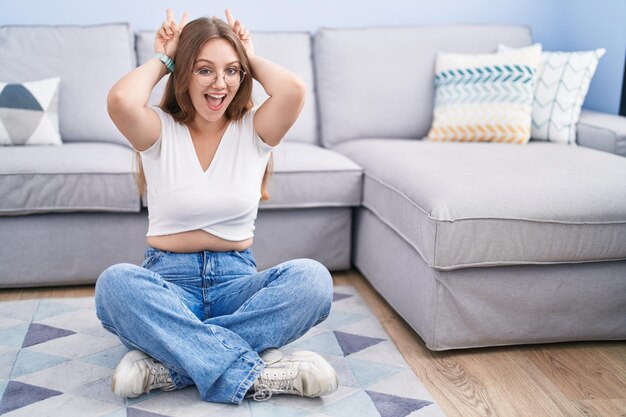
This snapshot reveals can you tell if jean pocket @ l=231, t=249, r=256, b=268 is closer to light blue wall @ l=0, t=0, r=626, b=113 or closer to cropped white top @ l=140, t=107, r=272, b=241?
cropped white top @ l=140, t=107, r=272, b=241

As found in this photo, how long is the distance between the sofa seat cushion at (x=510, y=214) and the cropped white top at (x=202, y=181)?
1.63 ft

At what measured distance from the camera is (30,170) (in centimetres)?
240

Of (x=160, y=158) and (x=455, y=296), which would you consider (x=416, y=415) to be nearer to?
(x=455, y=296)

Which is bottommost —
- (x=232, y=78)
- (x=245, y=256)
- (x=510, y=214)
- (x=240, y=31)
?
(x=245, y=256)

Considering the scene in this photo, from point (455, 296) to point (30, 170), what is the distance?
143 cm

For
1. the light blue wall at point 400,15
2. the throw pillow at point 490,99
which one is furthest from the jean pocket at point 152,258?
the light blue wall at point 400,15

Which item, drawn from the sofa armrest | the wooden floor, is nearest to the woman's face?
the wooden floor

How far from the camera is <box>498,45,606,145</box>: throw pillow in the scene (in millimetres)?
2961

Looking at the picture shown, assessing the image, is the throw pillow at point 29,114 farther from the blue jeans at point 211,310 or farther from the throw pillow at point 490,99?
the throw pillow at point 490,99

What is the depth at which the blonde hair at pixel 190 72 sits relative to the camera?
1.79m

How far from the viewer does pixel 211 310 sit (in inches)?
74.1

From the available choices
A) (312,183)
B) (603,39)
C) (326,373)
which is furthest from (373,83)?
(326,373)

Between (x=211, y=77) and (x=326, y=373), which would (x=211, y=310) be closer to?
(x=326, y=373)

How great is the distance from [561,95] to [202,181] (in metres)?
1.75
